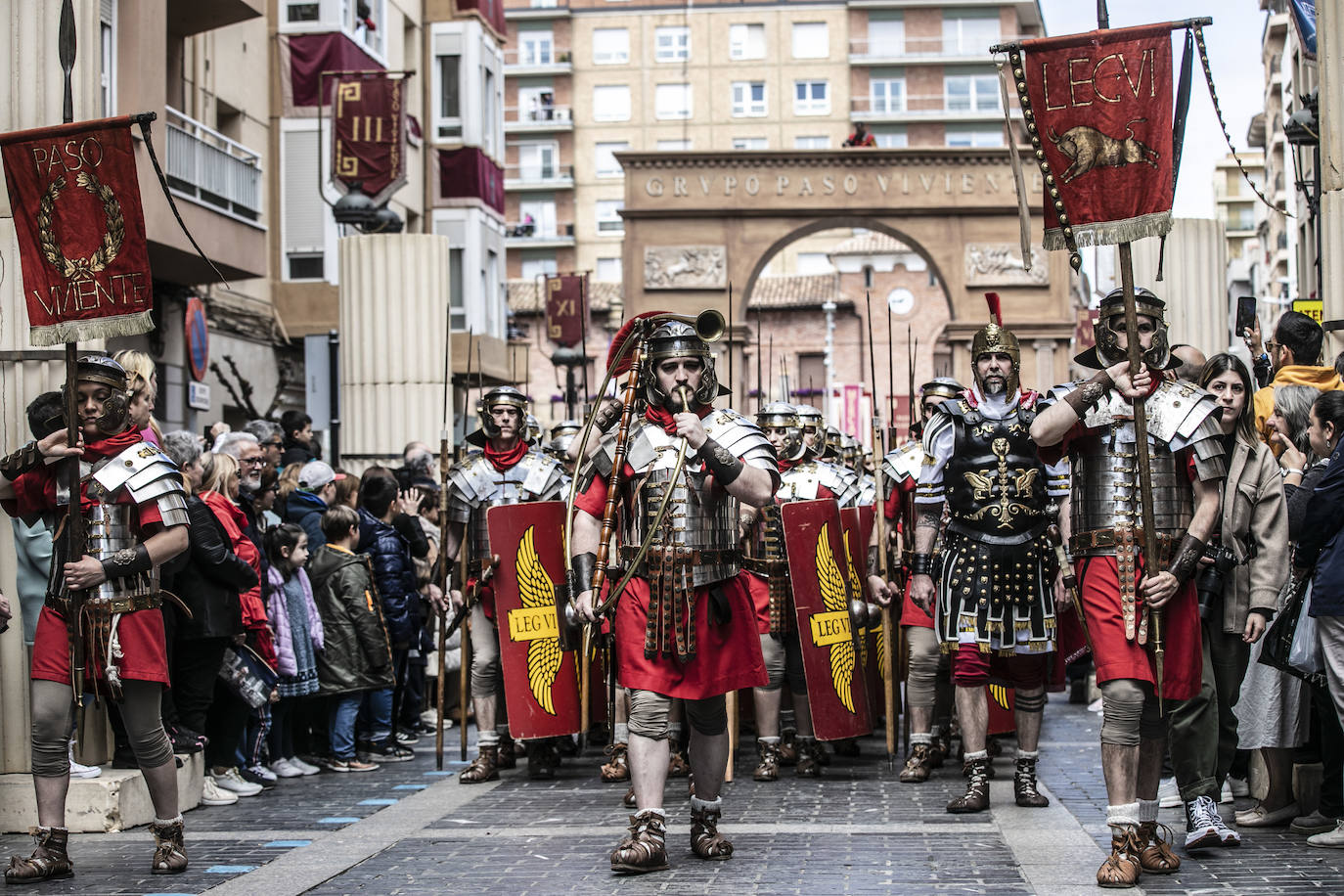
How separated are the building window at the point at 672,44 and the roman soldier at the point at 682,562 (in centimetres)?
7074

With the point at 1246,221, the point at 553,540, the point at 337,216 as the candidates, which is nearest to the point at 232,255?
the point at 337,216

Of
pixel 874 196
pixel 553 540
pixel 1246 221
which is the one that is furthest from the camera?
pixel 1246 221

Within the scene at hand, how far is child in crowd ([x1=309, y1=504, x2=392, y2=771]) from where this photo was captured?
424 inches

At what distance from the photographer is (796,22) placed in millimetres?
75312

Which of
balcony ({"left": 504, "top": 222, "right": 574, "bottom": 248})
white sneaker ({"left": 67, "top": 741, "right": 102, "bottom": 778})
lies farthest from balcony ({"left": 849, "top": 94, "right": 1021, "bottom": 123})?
white sneaker ({"left": 67, "top": 741, "right": 102, "bottom": 778})

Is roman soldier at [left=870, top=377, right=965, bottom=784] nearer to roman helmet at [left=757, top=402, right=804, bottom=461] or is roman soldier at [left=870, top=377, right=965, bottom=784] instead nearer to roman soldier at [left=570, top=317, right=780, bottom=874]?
roman helmet at [left=757, top=402, right=804, bottom=461]

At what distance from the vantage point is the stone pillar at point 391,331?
16438mm

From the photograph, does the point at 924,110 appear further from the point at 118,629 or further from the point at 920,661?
the point at 118,629

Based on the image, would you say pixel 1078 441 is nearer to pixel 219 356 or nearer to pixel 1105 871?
pixel 1105 871

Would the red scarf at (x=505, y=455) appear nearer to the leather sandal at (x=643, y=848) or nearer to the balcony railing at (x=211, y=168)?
the leather sandal at (x=643, y=848)

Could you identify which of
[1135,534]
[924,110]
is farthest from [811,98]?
[1135,534]

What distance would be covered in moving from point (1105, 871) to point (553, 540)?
14.0 ft

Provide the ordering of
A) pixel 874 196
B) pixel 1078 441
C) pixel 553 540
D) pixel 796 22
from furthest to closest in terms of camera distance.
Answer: pixel 796 22, pixel 874 196, pixel 553 540, pixel 1078 441

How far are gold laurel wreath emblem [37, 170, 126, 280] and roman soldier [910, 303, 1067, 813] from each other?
12.4 ft
